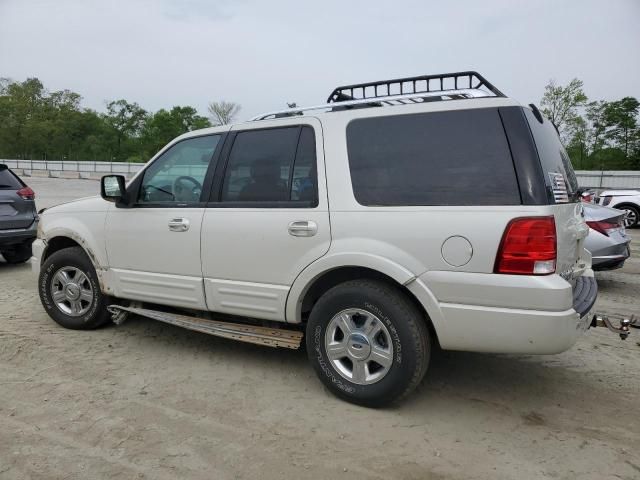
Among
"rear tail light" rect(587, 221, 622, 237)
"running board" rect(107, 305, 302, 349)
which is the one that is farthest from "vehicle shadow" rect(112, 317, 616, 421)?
"rear tail light" rect(587, 221, 622, 237)

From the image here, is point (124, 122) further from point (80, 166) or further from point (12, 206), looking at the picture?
point (12, 206)

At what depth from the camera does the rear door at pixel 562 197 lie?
9.78 feet

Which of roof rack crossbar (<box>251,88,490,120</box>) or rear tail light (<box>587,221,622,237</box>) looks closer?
roof rack crossbar (<box>251,88,490,120</box>)

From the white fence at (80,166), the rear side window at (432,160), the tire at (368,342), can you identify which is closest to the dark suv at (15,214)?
the tire at (368,342)

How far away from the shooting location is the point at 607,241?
6.55m

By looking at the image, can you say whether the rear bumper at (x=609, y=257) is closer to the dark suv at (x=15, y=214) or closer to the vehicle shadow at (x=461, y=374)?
the vehicle shadow at (x=461, y=374)

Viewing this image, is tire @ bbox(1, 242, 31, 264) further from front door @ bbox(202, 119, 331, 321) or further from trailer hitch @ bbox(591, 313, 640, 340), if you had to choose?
trailer hitch @ bbox(591, 313, 640, 340)

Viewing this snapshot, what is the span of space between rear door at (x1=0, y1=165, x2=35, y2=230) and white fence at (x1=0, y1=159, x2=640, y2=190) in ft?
40.9

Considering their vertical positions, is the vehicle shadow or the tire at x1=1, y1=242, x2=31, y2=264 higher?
the tire at x1=1, y1=242, x2=31, y2=264

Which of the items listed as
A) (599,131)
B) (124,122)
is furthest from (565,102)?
(124,122)

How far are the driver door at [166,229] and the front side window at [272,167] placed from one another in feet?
0.75

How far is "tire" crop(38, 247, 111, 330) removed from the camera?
4.72 meters

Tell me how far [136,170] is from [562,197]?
41.9 m

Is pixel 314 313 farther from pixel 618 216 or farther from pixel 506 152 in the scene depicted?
pixel 618 216
